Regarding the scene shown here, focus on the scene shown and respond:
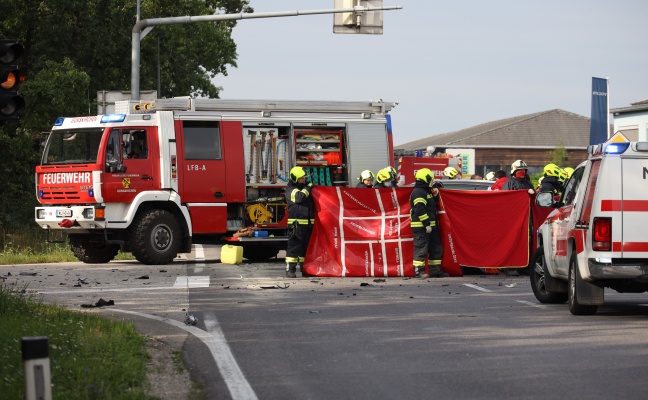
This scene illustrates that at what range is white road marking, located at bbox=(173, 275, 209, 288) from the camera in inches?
730

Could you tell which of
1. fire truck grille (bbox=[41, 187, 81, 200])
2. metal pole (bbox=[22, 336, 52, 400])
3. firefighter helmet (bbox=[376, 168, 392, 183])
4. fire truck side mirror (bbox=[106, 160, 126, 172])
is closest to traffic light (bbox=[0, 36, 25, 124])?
metal pole (bbox=[22, 336, 52, 400])

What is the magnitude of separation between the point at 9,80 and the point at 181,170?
11.9 metres

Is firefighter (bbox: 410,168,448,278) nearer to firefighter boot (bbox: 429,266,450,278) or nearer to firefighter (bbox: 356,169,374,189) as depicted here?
firefighter boot (bbox: 429,266,450,278)

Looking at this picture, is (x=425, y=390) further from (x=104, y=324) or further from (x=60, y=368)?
(x=104, y=324)

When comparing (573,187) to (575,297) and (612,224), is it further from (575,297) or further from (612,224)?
(612,224)

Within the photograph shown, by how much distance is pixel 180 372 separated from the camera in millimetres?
9727

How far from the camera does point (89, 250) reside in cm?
2497

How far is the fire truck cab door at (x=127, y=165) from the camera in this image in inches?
915

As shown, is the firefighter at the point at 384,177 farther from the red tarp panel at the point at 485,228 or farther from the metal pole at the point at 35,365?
the metal pole at the point at 35,365

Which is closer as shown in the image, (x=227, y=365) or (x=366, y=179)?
(x=227, y=365)

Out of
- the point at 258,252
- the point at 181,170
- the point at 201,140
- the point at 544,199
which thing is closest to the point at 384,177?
the point at 201,140

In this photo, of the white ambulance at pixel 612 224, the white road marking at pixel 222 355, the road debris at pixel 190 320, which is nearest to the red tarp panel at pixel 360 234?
the white road marking at pixel 222 355

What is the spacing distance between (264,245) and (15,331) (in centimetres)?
1399

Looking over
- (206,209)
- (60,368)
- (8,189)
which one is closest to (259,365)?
(60,368)
